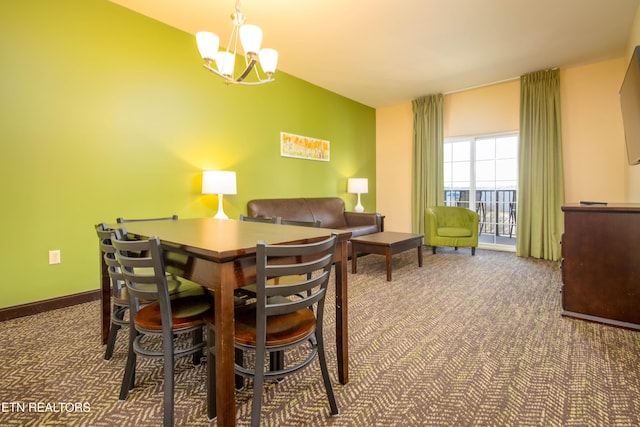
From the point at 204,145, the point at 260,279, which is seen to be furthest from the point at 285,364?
the point at 204,145

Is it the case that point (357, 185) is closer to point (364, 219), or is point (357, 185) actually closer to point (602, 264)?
point (364, 219)

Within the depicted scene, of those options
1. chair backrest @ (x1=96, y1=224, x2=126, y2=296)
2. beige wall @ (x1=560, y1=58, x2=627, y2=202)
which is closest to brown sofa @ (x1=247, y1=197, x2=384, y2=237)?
chair backrest @ (x1=96, y1=224, x2=126, y2=296)

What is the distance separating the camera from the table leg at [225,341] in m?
1.10

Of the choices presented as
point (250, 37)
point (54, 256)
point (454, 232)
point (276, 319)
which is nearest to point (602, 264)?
point (276, 319)

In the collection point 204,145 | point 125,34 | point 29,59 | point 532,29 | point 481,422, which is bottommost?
point 481,422

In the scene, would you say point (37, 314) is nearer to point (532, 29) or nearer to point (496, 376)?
point (496, 376)

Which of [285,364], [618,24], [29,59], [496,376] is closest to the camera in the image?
[496,376]

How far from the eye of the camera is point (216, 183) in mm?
3326

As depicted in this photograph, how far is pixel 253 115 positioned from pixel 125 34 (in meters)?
1.54

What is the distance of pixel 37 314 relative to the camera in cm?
254

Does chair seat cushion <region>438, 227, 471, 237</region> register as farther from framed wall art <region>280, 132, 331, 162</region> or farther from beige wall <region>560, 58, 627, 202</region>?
framed wall art <region>280, 132, 331, 162</region>

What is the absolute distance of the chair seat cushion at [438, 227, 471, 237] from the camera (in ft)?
15.5

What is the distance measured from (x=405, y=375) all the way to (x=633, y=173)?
3.73m

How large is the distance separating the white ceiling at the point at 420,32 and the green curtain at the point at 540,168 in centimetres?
32
